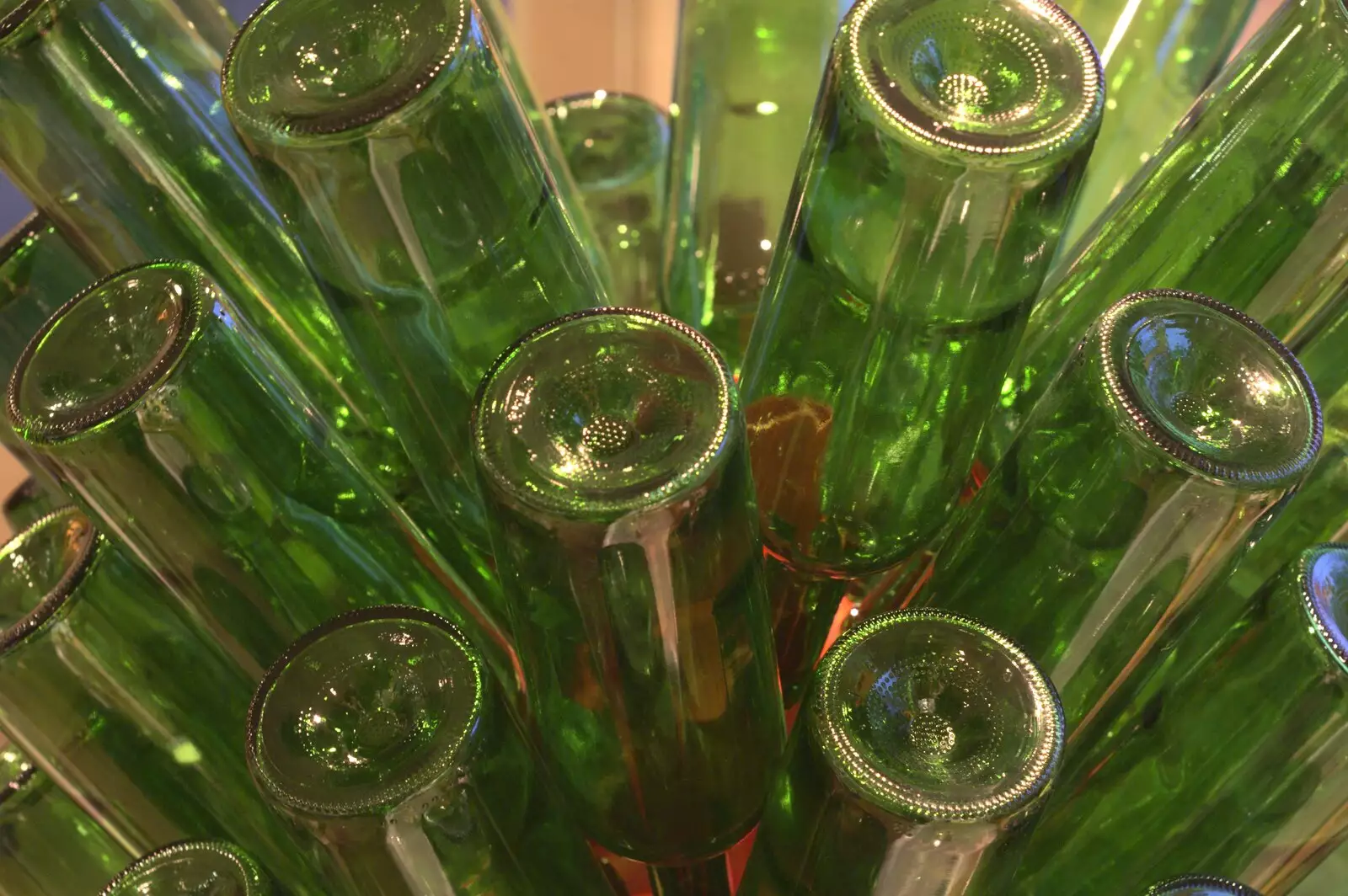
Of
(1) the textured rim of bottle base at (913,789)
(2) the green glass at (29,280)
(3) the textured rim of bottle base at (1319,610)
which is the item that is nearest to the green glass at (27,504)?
(2) the green glass at (29,280)

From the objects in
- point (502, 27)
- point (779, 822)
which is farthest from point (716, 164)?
point (779, 822)

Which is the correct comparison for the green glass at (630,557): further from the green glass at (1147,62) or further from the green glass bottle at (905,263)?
the green glass at (1147,62)

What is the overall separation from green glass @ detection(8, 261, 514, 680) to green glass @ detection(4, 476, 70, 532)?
290mm

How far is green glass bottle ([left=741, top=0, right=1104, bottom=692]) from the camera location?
0.31 meters

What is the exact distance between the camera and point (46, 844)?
469 millimetres

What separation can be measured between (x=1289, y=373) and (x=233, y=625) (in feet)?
1.13

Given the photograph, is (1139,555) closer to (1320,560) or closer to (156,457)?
(1320,560)

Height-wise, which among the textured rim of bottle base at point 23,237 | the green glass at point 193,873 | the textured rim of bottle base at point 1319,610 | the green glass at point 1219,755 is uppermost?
the textured rim of bottle base at point 23,237

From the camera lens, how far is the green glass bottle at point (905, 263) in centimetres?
31

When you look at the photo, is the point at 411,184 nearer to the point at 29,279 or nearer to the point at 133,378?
the point at 133,378

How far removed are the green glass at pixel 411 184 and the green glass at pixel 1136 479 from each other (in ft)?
0.57

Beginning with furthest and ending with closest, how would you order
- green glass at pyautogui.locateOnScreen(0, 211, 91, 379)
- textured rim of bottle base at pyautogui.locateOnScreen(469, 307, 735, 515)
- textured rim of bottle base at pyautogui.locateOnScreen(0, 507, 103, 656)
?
green glass at pyautogui.locateOnScreen(0, 211, 91, 379) < textured rim of bottle base at pyautogui.locateOnScreen(0, 507, 103, 656) < textured rim of bottle base at pyautogui.locateOnScreen(469, 307, 735, 515)

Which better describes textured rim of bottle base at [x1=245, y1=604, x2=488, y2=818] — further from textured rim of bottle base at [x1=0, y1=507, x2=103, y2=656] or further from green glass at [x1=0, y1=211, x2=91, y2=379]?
green glass at [x1=0, y1=211, x2=91, y2=379]

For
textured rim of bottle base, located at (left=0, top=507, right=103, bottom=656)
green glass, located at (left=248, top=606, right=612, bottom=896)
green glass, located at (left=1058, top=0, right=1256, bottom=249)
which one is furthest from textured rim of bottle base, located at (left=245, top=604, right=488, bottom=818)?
green glass, located at (left=1058, top=0, right=1256, bottom=249)
